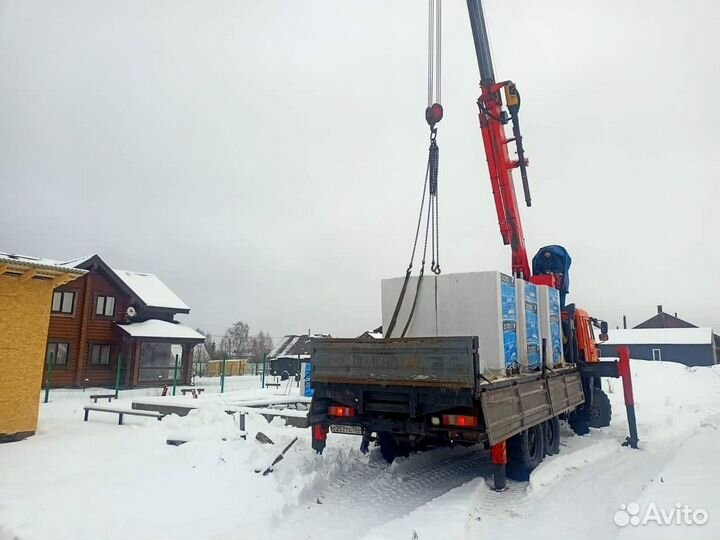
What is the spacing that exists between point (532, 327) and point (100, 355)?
23465 millimetres

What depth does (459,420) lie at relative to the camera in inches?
232

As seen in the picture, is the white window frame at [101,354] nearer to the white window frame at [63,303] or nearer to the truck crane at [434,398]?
the white window frame at [63,303]

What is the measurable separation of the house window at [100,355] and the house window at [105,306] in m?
1.63

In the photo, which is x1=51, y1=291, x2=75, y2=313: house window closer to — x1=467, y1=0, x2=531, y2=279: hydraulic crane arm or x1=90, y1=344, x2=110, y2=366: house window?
x1=90, y1=344, x2=110, y2=366: house window

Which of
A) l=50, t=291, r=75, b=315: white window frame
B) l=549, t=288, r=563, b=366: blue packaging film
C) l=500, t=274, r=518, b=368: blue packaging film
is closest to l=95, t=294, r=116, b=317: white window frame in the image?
l=50, t=291, r=75, b=315: white window frame

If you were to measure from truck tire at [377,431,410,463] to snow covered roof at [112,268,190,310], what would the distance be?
867 inches

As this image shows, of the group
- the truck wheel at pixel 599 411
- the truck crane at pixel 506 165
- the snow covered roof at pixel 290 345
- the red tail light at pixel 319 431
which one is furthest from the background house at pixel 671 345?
the red tail light at pixel 319 431

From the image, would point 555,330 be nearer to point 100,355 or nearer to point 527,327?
point 527,327

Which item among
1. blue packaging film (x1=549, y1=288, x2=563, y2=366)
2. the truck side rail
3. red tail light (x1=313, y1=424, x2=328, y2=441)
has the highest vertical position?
blue packaging film (x1=549, y1=288, x2=563, y2=366)

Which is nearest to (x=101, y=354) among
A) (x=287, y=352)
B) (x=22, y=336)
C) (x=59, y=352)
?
(x=59, y=352)

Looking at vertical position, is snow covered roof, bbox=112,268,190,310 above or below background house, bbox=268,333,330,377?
above

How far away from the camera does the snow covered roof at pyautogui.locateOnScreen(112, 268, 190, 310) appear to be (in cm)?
2734

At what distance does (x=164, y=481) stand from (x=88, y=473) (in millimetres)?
1542

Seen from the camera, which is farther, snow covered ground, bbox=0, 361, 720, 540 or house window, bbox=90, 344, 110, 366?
house window, bbox=90, 344, 110, 366
